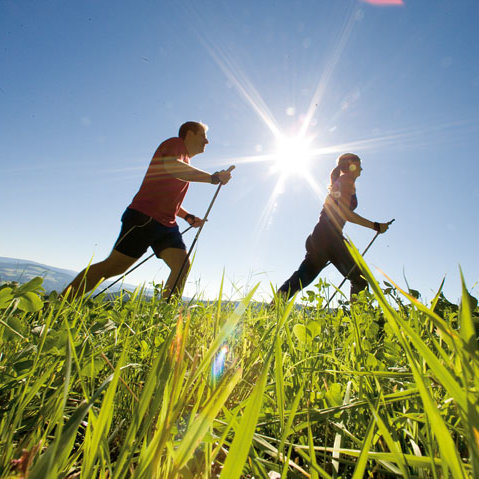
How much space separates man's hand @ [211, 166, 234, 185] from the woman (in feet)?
6.45

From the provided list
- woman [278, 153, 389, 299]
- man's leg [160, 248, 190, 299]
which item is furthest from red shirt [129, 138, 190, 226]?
woman [278, 153, 389, 299]

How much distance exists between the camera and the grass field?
0.35 metres

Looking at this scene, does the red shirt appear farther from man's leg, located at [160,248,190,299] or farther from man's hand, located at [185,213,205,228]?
man's hand, located at [185,213,205,228]

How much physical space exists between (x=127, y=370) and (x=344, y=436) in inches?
27.5

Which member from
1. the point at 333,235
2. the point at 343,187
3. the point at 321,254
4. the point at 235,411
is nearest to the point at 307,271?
the point at 321,254

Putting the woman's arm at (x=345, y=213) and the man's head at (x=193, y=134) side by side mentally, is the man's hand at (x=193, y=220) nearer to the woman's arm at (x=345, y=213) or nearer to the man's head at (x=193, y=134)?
the man's head at (x=193, y=134)

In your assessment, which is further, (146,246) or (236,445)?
(146,246)

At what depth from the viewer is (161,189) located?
14.8 ft

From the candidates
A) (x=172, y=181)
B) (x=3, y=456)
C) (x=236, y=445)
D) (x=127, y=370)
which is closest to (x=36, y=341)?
(x=127, y=370)

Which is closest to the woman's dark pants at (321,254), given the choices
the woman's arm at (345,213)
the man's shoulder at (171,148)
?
the woman's arm at (345,213)

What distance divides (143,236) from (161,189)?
2.63ft

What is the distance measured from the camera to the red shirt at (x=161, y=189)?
4.38 metres

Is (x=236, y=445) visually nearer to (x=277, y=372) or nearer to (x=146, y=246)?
(x=277, y=372)

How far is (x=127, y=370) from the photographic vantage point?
0.99m
